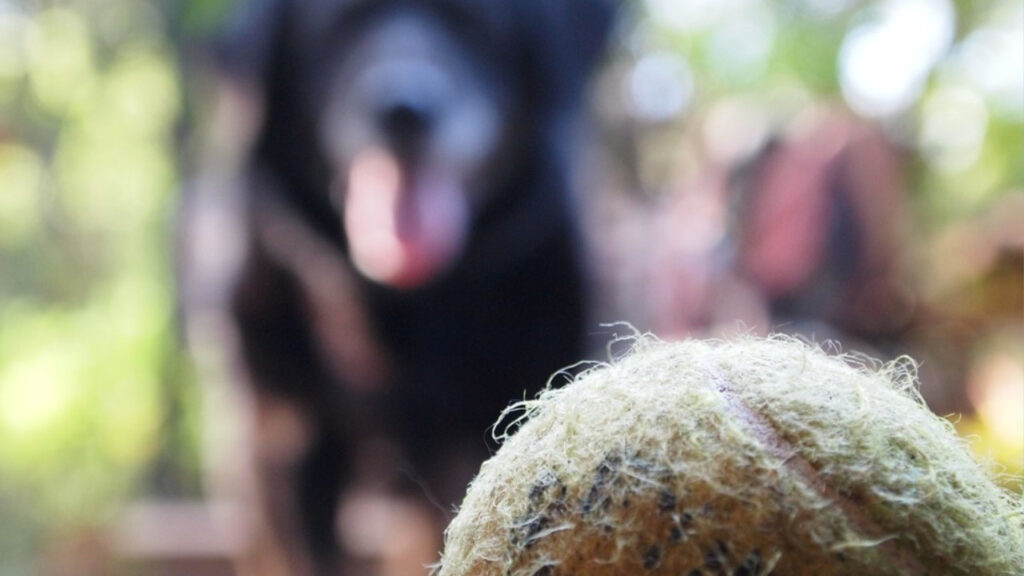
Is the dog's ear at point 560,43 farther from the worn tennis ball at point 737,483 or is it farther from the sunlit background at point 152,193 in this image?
the worn tennis ball at point 737,483

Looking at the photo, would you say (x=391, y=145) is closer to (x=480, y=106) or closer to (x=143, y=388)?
(x=480, y=106)

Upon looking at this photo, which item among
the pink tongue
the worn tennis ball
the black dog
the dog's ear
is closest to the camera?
the worn tennis ball

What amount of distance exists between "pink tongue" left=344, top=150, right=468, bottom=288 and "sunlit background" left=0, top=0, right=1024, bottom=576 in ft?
3.29

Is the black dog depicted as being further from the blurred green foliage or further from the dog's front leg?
the blurred green foliage

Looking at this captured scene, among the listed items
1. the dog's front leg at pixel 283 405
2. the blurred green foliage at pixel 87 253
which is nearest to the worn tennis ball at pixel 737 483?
the dog's front leg at pixel 283 405

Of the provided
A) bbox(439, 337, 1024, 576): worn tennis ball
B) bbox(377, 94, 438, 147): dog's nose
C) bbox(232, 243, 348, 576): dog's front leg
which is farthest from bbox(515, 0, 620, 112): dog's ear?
bbox(439, 337, 1024, 576): worn tennis ball

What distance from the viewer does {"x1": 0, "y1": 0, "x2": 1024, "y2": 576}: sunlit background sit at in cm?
285

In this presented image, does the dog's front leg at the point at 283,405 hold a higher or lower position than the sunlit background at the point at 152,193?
lower

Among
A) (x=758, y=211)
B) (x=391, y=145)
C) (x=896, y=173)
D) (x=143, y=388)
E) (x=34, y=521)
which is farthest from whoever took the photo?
(x=143, y=388)

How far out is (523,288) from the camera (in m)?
1.86

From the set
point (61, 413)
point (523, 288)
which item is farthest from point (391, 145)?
point (61, 413)

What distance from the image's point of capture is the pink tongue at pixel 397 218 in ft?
5.45

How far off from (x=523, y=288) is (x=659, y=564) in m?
1.42

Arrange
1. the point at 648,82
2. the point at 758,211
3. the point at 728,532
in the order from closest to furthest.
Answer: the point at 728,532
the point at 758,211
the point at 648,82
